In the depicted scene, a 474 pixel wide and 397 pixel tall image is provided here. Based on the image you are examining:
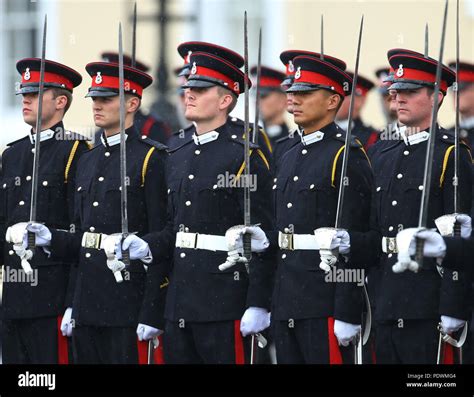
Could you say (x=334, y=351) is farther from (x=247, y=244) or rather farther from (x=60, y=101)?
(x=60, y=101)

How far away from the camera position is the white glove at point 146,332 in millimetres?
10656

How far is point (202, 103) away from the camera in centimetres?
1076

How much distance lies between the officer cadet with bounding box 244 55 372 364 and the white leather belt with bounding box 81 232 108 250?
1105 mm

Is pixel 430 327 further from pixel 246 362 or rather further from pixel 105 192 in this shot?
pixel 105 192

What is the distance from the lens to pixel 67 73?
37.9ft

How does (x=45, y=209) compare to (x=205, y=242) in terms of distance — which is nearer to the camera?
(x=205, y=242)

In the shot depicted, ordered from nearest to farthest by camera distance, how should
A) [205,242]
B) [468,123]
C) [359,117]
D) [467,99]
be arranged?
[205,242], [468,123], [467,99], [359,117]

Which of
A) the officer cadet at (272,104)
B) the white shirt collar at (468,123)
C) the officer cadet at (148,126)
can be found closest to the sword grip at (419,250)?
the white shirt collar at (468,123)

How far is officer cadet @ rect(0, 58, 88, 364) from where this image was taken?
11.3 m

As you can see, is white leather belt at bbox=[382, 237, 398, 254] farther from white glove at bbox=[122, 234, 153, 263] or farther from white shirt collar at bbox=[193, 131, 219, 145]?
white glove at bbox=[122, 234, 153, 263]

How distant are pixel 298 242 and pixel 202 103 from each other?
1.11 m

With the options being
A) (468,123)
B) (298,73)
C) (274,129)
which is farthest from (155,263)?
(274,129)

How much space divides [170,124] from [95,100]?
5913mm

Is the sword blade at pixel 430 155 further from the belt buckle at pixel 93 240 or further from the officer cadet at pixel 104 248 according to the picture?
the belt buckle at pixel 93 240
